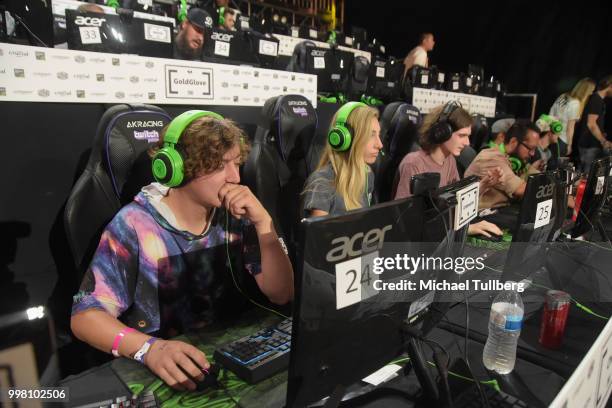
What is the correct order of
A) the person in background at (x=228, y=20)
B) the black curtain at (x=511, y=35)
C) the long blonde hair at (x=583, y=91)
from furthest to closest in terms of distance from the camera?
the black curtain at (x=511, y=35) < the long blonde hair at (x=583, y=91) < the person in background at (x=228, y=20)

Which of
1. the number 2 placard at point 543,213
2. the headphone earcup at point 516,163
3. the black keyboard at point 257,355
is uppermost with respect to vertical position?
the number 2 placard at point 543,213

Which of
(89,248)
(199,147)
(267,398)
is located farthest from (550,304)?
(89,248)

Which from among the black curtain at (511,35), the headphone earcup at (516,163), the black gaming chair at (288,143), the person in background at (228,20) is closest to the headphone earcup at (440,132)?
the black gaming chair at (288,143)

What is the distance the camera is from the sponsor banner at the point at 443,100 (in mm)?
4621

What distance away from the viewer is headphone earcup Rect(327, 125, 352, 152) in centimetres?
194

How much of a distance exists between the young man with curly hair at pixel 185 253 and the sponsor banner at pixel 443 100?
3505 mm

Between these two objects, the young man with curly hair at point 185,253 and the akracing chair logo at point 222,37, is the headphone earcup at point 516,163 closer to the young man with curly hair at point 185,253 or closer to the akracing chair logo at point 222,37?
the akracing chair logo at point 222,37

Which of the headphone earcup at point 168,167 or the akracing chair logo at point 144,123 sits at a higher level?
the akracing chair logo at point 144,123

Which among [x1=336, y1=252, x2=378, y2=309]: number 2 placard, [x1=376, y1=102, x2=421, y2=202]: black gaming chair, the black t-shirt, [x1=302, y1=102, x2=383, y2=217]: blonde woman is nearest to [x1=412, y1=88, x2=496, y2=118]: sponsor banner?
the black t-shirt

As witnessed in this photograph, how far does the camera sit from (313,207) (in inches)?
72.5

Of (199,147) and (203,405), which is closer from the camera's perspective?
(203,405)

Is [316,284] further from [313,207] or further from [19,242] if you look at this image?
[19,242]

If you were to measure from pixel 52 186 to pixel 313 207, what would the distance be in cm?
117

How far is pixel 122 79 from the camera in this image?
2096mm
